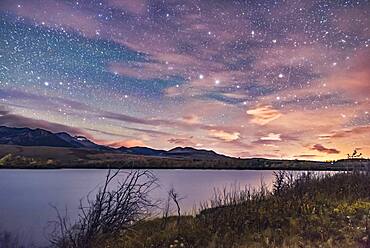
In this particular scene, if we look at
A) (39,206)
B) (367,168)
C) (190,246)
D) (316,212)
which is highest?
(367,168)

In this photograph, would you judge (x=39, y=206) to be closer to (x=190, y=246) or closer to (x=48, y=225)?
(x=48, y=225)

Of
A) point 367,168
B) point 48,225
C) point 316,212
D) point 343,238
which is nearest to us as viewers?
point 343,238

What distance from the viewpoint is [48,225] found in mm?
28906

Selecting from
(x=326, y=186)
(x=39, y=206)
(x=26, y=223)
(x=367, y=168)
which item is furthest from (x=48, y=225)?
(x=367, y=168)

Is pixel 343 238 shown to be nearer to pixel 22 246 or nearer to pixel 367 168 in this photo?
pixel 367 168

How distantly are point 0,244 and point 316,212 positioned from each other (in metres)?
16.9

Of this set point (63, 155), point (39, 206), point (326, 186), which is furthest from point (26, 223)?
point (63, 155)

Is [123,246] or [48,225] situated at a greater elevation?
[123,246]

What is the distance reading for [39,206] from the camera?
43.8 meters

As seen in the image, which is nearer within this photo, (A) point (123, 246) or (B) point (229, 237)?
(B) point (229, 237)

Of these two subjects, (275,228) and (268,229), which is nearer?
(268,229)

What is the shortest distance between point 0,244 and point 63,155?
18286cm

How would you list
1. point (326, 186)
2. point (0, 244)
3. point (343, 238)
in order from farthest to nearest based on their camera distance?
point (326, 186) → point (0, 244) → point (343, 238)

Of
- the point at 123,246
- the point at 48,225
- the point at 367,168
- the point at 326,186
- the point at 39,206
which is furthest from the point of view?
the point at 39,206
